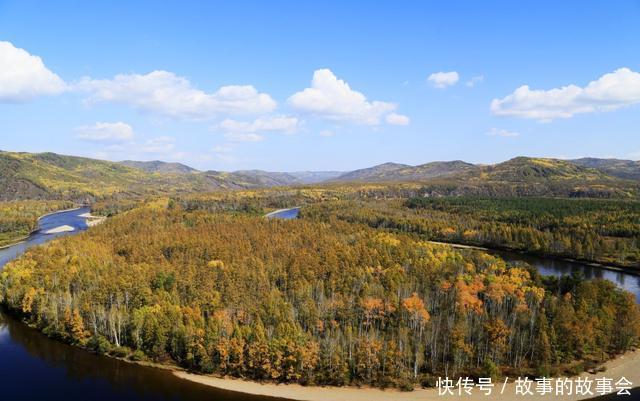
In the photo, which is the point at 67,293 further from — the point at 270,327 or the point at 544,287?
the point at 544,287

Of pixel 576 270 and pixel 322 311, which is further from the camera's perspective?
pixel 576 270

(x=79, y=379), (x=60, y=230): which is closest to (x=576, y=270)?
(x=79, y=379)

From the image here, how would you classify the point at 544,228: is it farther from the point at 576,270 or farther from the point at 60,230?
the point at 60,230

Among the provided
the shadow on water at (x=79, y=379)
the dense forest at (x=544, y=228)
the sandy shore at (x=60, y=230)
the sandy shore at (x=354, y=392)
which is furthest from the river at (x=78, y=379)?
the sandy shore at (x=60, y=230)

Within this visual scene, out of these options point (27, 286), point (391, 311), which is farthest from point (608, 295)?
point (27, 286)

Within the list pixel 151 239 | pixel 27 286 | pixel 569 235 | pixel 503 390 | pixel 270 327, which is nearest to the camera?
pixel 503 390

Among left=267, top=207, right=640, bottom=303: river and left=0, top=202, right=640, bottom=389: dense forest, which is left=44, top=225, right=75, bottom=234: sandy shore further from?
left=267, top=207, right=640, bottom=303: river

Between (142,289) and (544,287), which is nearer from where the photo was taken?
(142,289)

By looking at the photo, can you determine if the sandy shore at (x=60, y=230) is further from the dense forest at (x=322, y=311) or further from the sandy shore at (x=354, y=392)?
the sandy shore at (x=354, y=392)

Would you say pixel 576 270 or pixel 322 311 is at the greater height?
pixel 322 311
